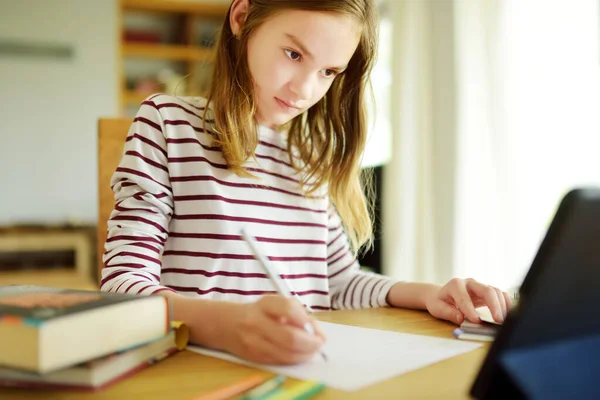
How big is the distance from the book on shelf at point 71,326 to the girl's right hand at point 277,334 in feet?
0.24

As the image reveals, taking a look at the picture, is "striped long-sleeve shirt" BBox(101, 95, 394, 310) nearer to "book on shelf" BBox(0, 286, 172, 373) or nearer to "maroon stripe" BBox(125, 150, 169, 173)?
"maroon stripe" BBox(125, 150, 169, 173)

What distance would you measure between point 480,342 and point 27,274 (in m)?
3.42

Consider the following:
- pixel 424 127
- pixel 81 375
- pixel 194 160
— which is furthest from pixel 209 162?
pixel 424 127

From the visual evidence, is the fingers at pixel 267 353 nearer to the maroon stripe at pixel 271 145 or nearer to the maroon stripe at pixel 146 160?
the maroon stripe at pixel 146 160

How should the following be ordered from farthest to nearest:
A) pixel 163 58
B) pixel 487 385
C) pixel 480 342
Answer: pixel 163 58 → pixel 480 342 → pixel 487 385

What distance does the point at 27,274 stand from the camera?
3512 mm

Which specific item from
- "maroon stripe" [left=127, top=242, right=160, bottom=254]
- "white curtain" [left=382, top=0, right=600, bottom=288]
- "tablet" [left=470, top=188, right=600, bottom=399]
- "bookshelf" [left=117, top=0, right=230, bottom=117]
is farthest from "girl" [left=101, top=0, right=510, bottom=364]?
"bookshelf" [left=117, top=0, right=230, bottom=117]

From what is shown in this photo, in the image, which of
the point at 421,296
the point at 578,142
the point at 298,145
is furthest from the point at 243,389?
the point at 578,142

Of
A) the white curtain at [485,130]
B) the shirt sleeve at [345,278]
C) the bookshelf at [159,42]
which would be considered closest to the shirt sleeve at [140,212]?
the shirt sleeve at [345,278]

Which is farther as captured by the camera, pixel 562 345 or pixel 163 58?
pixel 163 58

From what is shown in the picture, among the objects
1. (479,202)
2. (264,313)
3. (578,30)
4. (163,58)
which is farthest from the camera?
(163,58)

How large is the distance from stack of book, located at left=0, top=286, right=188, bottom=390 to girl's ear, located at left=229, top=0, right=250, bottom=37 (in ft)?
1.82

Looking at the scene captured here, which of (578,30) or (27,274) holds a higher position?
(578,30)

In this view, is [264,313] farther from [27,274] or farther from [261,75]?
[27,274]
